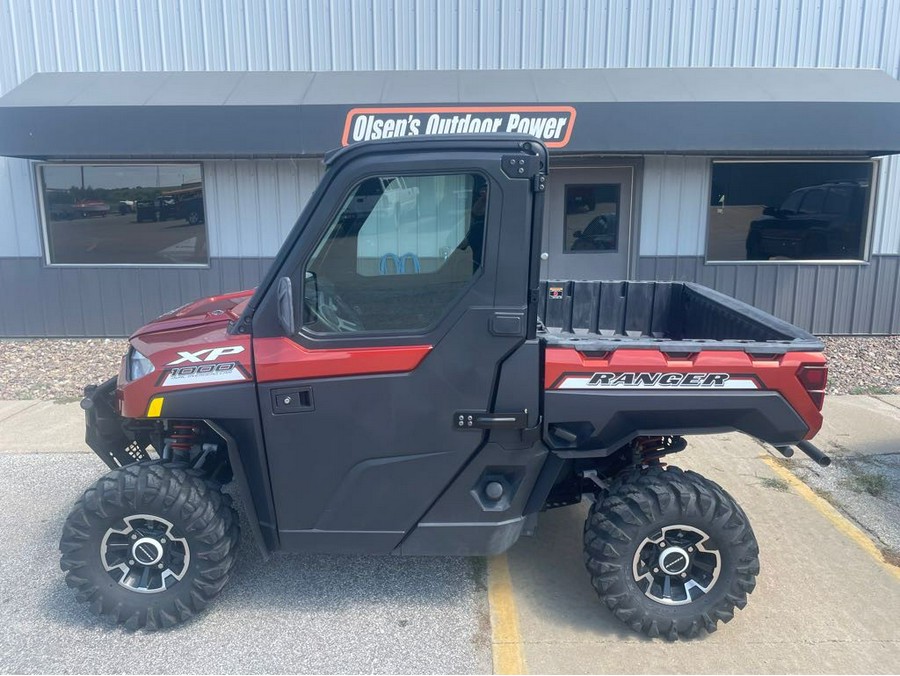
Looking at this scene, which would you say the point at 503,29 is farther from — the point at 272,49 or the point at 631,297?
the point at 631,297

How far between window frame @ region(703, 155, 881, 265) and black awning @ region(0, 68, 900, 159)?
820 mm

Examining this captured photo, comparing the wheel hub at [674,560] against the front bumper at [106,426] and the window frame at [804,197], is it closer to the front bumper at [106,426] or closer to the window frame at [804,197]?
the front bumper at [106,426]

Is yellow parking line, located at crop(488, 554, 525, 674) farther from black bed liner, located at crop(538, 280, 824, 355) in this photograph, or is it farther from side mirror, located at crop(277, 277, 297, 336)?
side mirror, located at crop(277, 277, 297, 336)

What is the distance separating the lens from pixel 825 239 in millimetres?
8875

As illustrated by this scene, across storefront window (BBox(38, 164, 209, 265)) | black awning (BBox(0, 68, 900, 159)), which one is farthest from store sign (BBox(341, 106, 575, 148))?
storefront window (BBox(38, 164, 209, 265))

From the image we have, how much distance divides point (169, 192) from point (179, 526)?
6824 millimetres

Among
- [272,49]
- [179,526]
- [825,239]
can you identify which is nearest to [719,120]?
[825,239]

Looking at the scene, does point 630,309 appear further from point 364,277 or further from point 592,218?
point 592,218

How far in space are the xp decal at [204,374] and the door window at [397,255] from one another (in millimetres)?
380

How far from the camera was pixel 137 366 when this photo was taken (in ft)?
10.3

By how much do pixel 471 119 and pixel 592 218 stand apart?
2339 millimetres

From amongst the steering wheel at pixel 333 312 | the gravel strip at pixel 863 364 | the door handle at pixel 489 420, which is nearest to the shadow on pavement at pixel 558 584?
the door handle at pixel 489 420

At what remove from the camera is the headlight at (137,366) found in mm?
3064

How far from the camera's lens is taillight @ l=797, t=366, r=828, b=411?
2.89 meters
